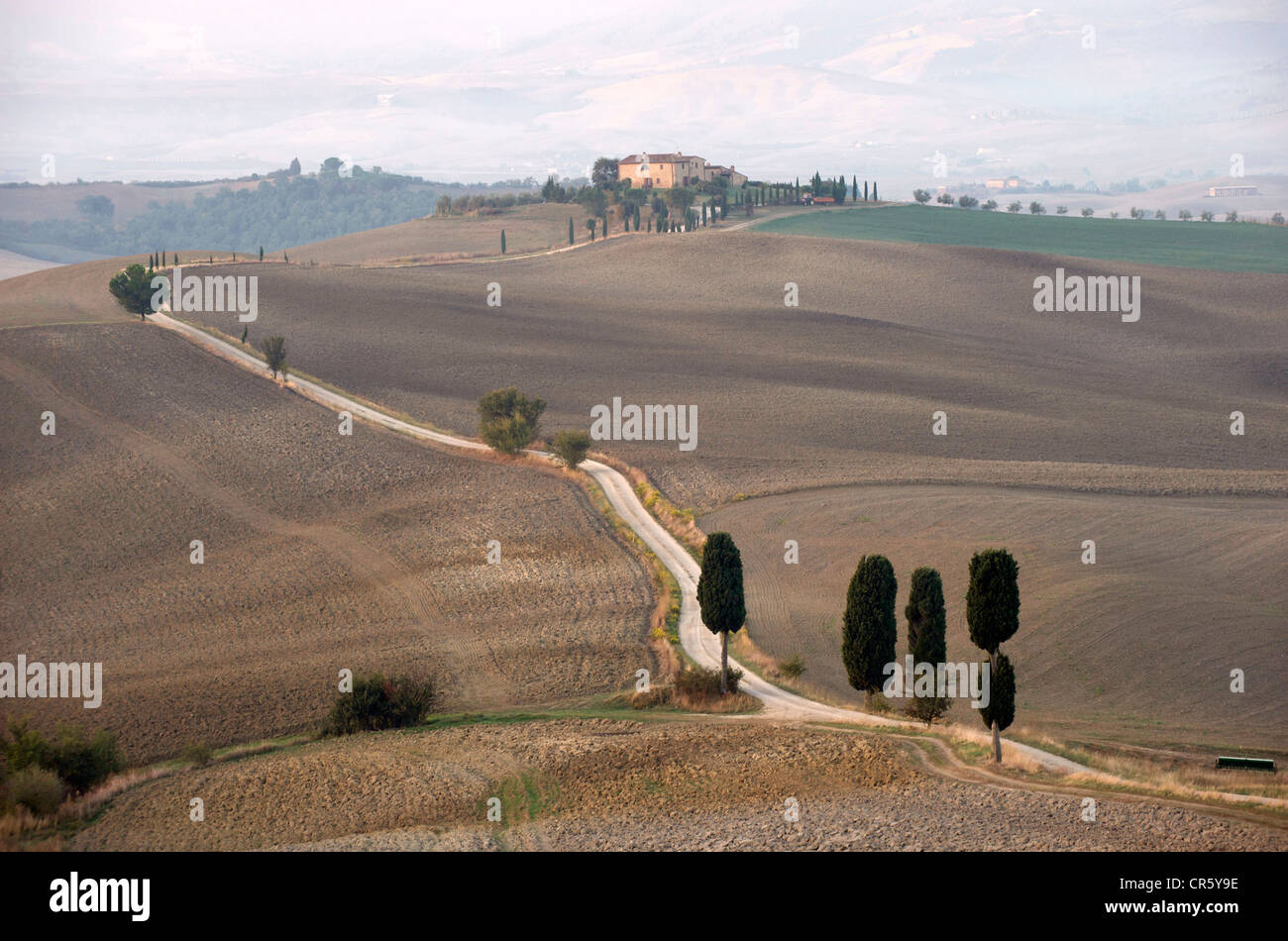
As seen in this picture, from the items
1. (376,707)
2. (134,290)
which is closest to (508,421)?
(376,707)

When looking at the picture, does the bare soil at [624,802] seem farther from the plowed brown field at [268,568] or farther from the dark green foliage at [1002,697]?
the plowed brown field at [268,568]

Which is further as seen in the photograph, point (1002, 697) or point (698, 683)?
point (698, 683)

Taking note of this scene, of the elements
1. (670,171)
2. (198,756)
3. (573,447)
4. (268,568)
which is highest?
(670,171)

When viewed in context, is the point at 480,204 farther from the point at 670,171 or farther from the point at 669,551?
the point at 669,551

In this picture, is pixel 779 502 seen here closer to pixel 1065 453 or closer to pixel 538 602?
pixel 538 602

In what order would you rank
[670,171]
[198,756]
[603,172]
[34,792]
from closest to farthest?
[34,792] < [198,756] < [670,171] < [603,172]

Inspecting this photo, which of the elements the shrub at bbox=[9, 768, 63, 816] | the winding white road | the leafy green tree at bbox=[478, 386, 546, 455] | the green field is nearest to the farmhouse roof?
the green field
